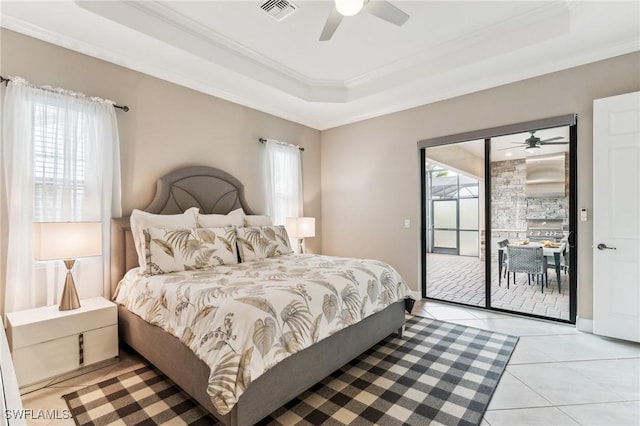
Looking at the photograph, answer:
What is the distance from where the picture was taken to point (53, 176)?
2602 mm

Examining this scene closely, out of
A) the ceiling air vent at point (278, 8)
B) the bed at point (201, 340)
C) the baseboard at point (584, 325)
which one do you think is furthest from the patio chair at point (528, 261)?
the ceiling air vent at point (278, 8)

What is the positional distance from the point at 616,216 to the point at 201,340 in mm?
3714

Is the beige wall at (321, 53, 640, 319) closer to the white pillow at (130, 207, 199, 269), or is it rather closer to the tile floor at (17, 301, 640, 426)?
the tile floor at (17, 301, 640, 426)

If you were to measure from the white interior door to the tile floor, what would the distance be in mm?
273

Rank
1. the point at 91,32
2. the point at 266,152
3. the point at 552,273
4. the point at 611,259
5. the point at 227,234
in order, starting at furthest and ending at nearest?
the point at 266,152
the point at 552,273
the point at 227,234
the point at 611,259
the point at 91,32

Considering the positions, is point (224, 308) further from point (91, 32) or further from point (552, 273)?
point (552, 273)

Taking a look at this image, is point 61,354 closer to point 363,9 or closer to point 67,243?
point 67,243

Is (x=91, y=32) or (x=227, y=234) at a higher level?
(x=91, y=32)

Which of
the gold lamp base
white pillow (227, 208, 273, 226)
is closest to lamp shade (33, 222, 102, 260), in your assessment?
the gold lamp base

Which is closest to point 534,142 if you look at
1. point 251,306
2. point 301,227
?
point 301,227

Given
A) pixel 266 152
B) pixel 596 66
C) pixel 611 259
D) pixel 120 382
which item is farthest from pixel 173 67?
pixel 611 259

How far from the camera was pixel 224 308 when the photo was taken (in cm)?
176

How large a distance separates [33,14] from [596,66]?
16.6ft

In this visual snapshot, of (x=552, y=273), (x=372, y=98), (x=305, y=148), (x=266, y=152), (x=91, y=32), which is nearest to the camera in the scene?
(x=91, y=32)
